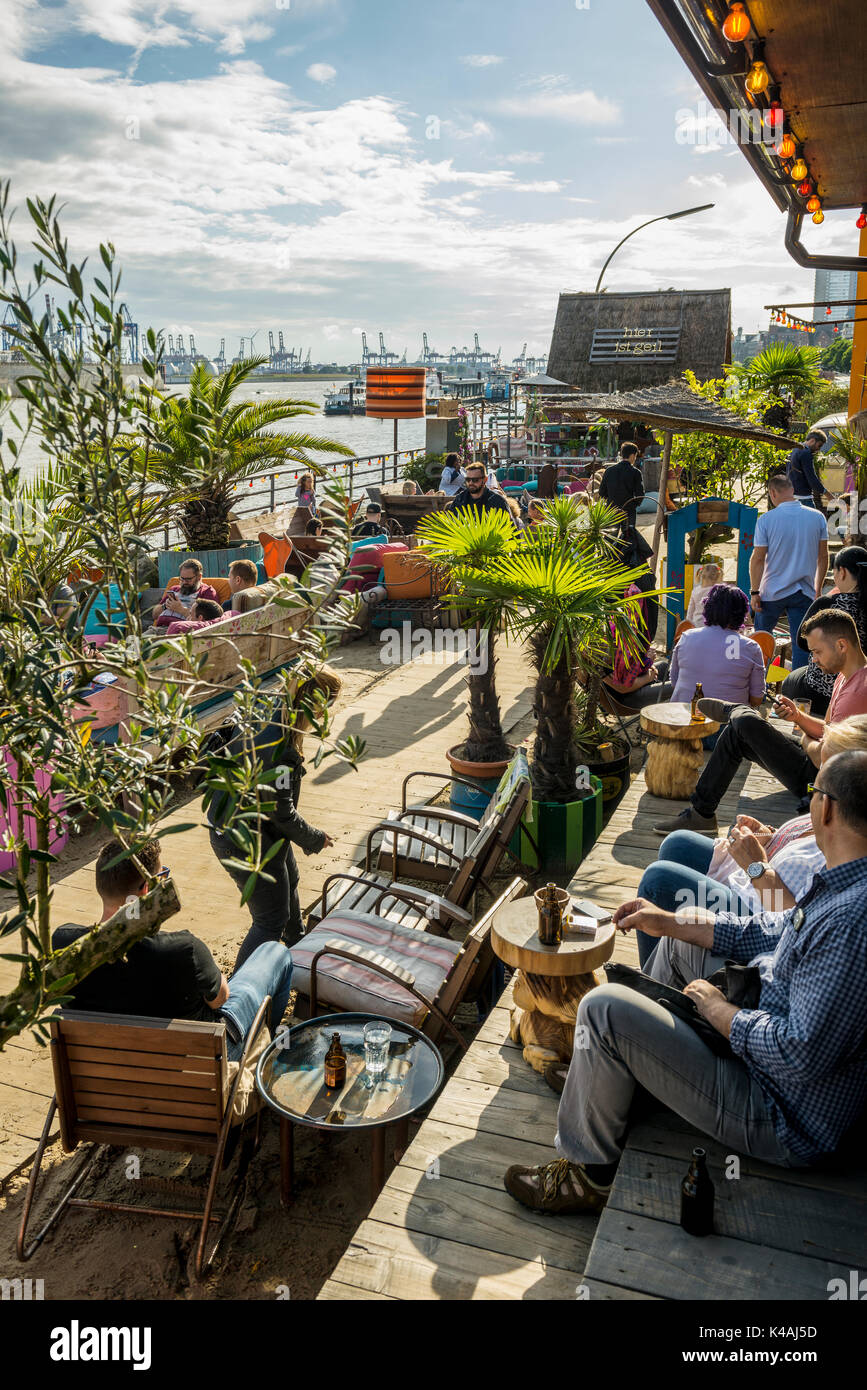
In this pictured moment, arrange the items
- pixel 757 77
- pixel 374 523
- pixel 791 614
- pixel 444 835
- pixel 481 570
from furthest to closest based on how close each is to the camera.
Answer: pixel 374 523 < pixel 791 614 < pixel 444 835 < pixel 481 570 < pixel 757 77

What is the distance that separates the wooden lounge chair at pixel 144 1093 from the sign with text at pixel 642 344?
2618 cm

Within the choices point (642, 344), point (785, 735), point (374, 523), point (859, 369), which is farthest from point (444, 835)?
point (642, 344)

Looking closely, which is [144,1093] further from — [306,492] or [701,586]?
[306,492]

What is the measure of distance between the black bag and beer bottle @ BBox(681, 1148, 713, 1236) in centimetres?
30

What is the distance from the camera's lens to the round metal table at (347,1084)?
10.6 feet

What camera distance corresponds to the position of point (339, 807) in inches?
268

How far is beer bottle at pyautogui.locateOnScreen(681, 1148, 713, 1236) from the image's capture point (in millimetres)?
2258

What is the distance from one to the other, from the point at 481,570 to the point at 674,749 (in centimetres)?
153

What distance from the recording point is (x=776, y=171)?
7012 mm

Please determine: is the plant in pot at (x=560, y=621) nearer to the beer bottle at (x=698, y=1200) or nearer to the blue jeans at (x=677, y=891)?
the blue jeans at (x=677, y=891)

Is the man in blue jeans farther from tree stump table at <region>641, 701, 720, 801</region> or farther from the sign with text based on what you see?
the sign with text
